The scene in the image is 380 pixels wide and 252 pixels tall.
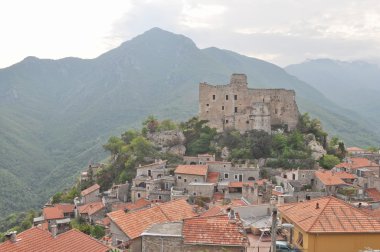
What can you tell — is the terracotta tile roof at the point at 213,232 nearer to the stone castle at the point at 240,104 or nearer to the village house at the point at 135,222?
the village house at the point at 135,222

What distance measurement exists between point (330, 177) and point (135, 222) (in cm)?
3540

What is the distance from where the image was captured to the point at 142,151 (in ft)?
205

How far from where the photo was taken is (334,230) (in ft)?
51.0

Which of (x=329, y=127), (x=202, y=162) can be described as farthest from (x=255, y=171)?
(x=329, y=127)

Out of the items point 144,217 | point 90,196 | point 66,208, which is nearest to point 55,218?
point 66,208

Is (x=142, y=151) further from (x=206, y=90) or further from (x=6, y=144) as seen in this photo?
(x=6, y=144)

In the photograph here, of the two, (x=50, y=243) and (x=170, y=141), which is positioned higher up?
(x=170, y=141)

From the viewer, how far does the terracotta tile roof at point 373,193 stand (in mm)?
45106

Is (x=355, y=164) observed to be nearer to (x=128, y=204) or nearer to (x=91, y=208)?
(x=128, y=204)

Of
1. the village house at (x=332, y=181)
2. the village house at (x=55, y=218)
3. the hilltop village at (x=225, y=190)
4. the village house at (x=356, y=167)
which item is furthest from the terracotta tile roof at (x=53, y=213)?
the village house at (x=356, y=167)

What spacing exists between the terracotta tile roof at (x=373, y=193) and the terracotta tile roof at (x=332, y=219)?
3090 centimetres

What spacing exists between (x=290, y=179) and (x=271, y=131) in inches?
598

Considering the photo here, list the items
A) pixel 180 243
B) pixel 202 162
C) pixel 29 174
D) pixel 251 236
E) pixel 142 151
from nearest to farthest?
pixel 180 243
pixel 251 236
pixel 202 162
pixel 142 151
pixel 29 174

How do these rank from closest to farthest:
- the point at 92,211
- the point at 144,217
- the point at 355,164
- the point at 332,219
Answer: the point at 332,219 → the point at 144,217 → the point at 92,211 → the point at 355,164
